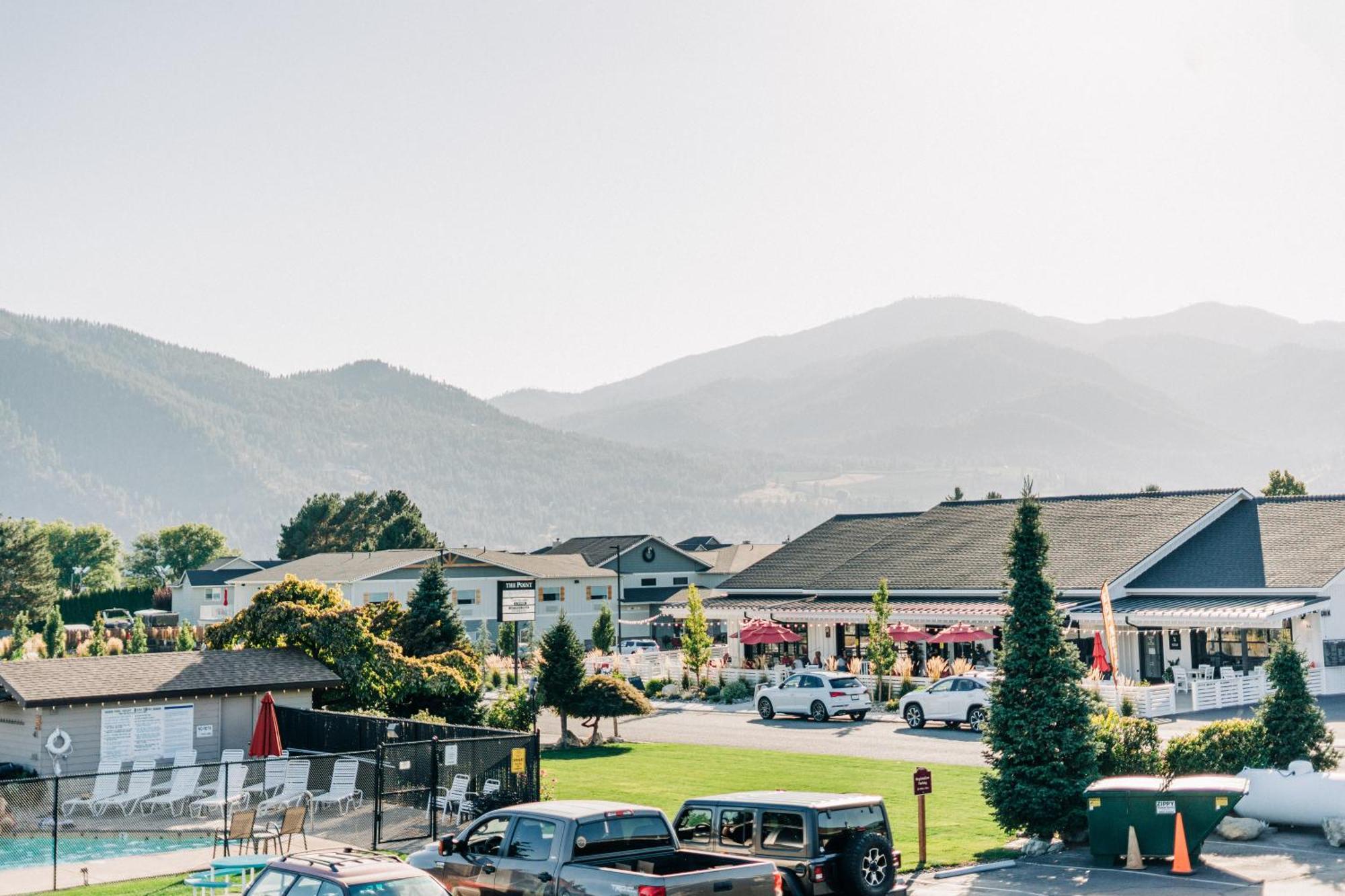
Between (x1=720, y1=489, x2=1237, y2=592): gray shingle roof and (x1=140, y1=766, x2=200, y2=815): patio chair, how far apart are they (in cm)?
3203

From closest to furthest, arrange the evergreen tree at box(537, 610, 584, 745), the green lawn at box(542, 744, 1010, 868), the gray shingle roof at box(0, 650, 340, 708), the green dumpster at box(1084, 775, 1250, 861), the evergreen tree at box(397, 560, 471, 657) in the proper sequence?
the green dumpster at box(1084, 775, 1250, 861) < the green lawn at box(542, 744, 1010, 868) < the gray shingle roof at box(0, 650, 340, 708) < the evergreen tree at box(537, 610, 584, 745) < the evergreen tree at box(397, 560, 471, 657)

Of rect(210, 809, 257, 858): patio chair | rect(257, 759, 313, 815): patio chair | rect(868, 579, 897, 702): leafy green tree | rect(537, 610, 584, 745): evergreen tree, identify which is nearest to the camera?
rect(210, 809, 257, 858): patio chair

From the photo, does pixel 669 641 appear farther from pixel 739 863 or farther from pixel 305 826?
pixel 739 863

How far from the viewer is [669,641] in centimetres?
9062

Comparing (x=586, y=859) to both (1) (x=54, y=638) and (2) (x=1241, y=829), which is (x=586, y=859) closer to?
(2) (x=1241, y=829)

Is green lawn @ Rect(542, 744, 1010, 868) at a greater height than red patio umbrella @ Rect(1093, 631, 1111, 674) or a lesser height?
lesser

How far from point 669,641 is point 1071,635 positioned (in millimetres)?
45187

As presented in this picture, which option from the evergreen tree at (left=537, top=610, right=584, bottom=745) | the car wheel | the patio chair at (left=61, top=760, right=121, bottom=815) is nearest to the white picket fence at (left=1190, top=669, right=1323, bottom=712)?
the car wheel

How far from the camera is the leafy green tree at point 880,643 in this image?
1817 inches

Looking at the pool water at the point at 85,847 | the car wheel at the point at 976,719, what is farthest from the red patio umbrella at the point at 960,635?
the pool water at the point at 85,847

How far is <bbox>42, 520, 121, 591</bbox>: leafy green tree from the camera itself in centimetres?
17462

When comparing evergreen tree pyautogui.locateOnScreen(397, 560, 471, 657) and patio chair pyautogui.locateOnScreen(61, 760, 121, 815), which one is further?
evergreen tree pyautogui.locateOnScreen(397, 560, 471, 657)

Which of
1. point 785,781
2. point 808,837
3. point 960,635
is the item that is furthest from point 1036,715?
point 960,635

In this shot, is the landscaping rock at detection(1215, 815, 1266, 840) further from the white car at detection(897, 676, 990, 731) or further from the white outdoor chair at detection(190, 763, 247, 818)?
the white outdoor chair at detection(190, 763, 247, 818)
